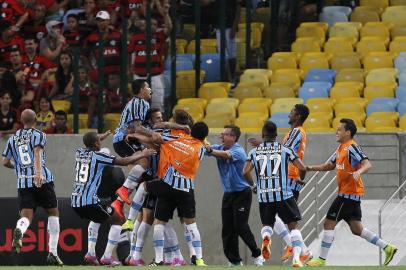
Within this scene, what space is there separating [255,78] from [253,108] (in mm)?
1192

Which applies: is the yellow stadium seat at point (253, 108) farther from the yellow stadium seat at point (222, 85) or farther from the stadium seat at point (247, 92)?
the yellow stadium seat at point (222, 85)

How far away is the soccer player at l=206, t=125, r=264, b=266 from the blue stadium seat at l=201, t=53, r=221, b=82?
18.3 feet

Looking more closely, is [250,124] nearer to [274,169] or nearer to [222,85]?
[222,85]

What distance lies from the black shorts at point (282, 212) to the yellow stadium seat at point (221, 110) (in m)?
5.39

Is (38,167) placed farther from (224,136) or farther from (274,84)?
(274,84)

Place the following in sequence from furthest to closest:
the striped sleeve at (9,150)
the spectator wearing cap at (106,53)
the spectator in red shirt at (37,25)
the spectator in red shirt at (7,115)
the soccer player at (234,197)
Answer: the spectator in red shirt at (37,25) → the spectator wearing cap at (106,53) → the spectator in red shirt at (7,115) → the soccer player at (234,197) → the striped sleeve at (9,150)

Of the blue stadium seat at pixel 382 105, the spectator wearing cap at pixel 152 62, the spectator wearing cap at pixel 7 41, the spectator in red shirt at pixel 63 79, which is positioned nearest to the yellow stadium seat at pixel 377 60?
the blue stadium seat at pixel 382 105

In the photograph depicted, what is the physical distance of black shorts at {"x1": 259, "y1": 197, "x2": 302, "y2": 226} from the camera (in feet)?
71.7

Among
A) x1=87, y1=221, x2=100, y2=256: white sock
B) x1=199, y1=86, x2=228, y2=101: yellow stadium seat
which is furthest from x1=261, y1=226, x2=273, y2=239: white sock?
x1=199, y1=86, x2=228, y2=101: yellow stadium seat

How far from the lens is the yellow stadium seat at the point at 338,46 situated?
94.6 ft

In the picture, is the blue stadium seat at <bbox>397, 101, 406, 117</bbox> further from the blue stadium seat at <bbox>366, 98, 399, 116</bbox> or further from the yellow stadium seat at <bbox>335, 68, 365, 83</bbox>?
the yellow stadium seat at <bbox>335, 68, 365, 83</bbox>

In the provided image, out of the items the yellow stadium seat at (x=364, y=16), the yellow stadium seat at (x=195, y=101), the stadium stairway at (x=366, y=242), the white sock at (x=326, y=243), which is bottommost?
the stadium stairway at (x=366, y=242)

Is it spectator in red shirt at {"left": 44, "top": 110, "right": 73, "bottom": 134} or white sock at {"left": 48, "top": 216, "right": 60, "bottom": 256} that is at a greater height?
spectator in red shirt at {"left": 44, "top": 110, "right": 73, "bottom": 134}

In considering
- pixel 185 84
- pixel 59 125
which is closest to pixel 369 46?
pixel 185 84
